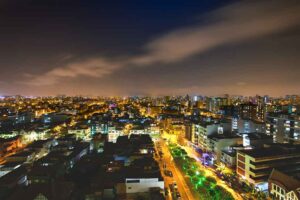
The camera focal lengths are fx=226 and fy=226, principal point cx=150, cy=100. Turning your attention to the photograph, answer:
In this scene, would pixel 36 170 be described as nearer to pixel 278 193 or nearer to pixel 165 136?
pixel 278 193

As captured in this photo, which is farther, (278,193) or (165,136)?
(165,136)

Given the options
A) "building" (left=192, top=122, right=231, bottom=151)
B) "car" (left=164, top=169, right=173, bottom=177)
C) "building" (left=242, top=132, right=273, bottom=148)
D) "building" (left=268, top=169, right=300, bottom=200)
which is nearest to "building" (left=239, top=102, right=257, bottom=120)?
"building" (left=192, top=122, right=231, bottom=151)

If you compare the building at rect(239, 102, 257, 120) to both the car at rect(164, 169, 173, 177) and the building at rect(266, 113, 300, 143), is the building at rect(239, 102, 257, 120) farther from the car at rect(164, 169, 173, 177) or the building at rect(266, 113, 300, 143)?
the car at rect(164, 169, 173, 177)

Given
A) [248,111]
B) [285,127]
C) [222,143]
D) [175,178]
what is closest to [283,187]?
[175,178]

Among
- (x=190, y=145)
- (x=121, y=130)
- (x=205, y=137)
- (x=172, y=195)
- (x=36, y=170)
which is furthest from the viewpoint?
(x=121, y=130)

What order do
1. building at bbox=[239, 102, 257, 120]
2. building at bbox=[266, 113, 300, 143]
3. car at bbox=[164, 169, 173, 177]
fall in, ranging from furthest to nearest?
building at bbox=[239, 102, 257, 120] < building at bbox=[266, 113, 300, 143] < car at bbox=[164, 169, 173, 177]

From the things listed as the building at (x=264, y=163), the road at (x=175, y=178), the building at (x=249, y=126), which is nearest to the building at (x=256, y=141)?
the building at (x=264, y=163)

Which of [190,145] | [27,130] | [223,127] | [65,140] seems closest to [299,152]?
[223,127]

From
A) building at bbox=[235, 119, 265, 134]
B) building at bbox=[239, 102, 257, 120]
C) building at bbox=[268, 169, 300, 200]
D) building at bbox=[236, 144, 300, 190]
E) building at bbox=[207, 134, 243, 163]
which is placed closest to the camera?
building at bbox=[268, 169, 300, 200]
